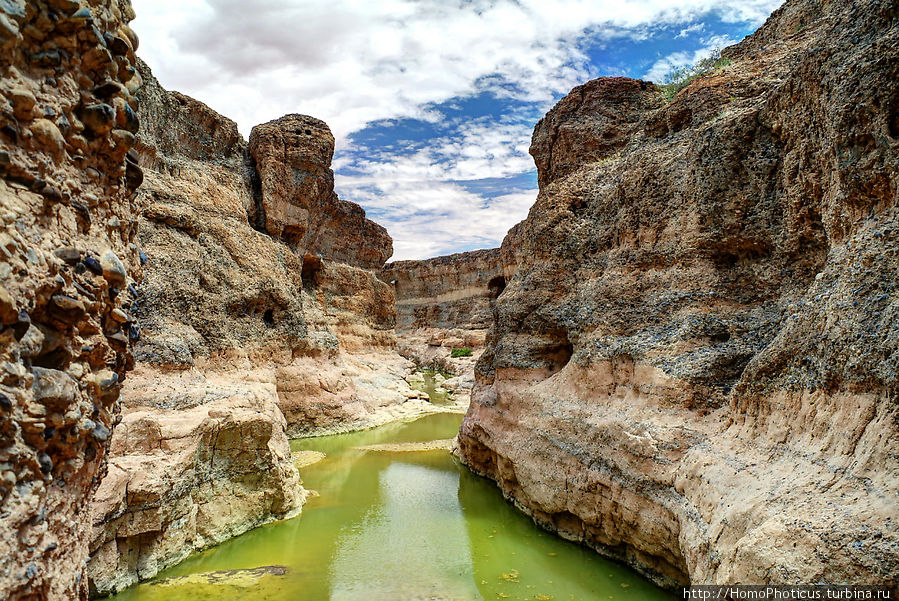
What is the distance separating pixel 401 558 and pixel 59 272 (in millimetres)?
6601

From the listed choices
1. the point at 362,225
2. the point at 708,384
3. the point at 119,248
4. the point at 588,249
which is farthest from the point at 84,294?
the point at 362,225

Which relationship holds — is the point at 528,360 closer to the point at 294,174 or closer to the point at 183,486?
the point at 183,486

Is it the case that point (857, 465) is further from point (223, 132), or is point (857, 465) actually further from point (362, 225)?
point (362, 225)

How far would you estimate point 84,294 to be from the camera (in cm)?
308

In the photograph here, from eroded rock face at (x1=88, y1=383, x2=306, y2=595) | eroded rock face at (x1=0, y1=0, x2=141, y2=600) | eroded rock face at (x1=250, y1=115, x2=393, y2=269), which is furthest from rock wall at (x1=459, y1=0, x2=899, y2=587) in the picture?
eroded rock face at (x1=250, y1=115, x2=393, y2=269)

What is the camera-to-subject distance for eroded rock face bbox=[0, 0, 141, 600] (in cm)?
253

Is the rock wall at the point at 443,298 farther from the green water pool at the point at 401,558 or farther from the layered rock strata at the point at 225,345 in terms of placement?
the green water pool at the point at 401,558

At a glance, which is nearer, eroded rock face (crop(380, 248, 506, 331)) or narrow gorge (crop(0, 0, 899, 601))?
narrow gorge (crop(0, 0, 899, 601))

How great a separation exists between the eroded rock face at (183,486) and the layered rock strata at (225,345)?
0.02m

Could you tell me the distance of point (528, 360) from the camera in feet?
35.3

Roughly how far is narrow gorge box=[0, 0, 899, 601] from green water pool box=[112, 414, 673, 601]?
0.20 feet

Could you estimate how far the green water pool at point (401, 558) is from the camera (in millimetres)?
6648

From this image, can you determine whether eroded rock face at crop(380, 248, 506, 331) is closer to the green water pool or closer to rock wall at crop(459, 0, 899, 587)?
rock wall at crop(459, 0, 899, 587)

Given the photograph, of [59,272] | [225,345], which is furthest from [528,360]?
[59,272]
